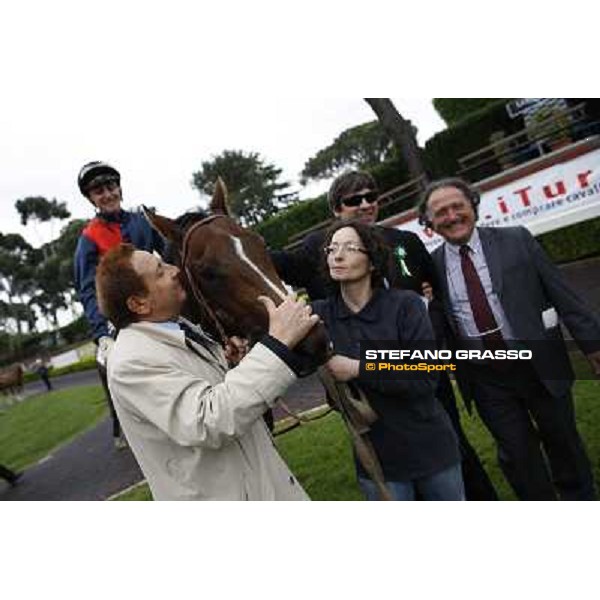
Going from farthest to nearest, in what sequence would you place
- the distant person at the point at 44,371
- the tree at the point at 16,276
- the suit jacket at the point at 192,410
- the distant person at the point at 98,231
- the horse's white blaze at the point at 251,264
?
the distant person at the point at 44,371 → the tree at the point at 16,276 → the distant person at the point at 98,231 → the horse's white blaze at the point at 251,264 → the suit jacket at the point at 192,410

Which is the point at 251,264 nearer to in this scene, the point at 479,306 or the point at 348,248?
the point at 348,248

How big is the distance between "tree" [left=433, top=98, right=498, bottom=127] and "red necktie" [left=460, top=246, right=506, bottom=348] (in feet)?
1.83

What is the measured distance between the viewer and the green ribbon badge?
2111mm

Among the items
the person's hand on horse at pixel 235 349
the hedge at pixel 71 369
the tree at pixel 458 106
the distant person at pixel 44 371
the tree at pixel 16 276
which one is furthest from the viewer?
the distant person at pixel 44 371

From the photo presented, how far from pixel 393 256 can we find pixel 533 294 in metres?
0.54

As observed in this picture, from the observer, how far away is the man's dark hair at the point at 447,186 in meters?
2.13

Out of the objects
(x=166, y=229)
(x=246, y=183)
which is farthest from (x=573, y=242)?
(x=166, y=229)

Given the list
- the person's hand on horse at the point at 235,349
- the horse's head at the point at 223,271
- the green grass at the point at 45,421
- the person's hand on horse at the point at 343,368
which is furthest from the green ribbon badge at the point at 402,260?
the green grass at the point at 45,421

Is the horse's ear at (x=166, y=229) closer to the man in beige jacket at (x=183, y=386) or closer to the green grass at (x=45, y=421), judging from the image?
the man in beige jacket at (x=183, y=386)

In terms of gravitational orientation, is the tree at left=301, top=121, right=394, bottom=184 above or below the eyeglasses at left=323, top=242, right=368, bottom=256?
above

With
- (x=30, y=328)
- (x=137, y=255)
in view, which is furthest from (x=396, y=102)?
(x=30, y=328)

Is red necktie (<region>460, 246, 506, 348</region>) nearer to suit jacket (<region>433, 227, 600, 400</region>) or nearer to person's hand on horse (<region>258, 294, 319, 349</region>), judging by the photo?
suit jacket (<region>433, 227, 600, 400</region>)

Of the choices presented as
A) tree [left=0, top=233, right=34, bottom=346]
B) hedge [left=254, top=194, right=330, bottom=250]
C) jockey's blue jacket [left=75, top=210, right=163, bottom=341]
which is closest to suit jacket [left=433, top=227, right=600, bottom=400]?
hedge [left=254, top=194, right=330, bottom=250]

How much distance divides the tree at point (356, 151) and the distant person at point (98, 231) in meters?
0.83
